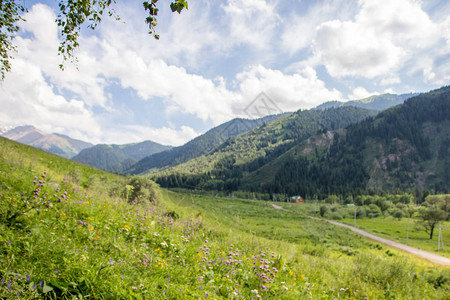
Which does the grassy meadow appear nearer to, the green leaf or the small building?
the green leaf

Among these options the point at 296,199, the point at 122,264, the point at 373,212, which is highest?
the point at 122,264

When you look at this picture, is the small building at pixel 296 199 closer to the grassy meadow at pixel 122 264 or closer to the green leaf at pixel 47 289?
the grassy meadow at pixel 122 264

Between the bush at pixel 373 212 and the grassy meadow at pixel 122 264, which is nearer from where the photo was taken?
the grassy meadow at pixel 122 264

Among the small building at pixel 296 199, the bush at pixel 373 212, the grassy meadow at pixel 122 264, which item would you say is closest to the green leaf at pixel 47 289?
the grassy meadow at pixel 122 264

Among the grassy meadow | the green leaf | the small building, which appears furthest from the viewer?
the small building

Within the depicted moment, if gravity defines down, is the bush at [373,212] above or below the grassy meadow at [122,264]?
below

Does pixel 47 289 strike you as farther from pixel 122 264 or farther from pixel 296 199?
pixel 296 199

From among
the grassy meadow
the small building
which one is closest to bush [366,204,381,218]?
the small building

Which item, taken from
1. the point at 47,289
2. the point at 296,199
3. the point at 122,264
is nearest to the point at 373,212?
the point at 296,199

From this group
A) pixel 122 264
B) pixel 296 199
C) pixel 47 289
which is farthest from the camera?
pixel 296 199

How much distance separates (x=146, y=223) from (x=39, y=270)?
12.0 feet

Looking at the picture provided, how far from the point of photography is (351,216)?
97.9 meters

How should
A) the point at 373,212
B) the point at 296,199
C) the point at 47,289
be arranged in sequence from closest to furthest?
the point at 47,289, the point at 373,212, the point at 296,199

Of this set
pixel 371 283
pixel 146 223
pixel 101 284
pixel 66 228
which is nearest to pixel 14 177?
pixel 66 228
